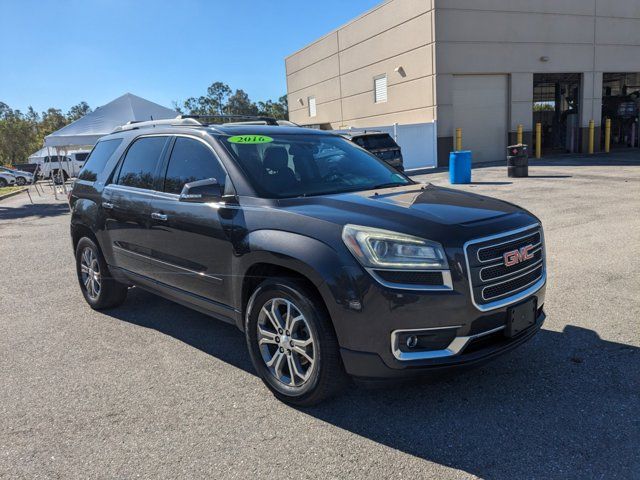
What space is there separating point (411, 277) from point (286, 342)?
0.98 metres

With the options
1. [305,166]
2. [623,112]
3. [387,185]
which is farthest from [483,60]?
[305,166]

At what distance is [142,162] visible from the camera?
15.4 feet

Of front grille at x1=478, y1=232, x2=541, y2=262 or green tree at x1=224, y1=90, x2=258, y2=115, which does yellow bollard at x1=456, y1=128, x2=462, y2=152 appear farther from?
green tree at x1=224, y1=90, x2=258, y2=115

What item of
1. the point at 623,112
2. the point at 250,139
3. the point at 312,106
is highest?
the point at 312,106

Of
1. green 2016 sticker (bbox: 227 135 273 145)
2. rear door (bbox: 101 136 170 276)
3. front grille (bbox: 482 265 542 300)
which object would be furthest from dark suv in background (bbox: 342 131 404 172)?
front grille (bbox: 482 265 542 300)

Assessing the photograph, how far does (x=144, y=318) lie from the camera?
5195 millimetres

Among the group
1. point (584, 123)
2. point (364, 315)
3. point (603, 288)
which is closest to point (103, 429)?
point (364, 315)

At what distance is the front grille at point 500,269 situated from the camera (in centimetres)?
289

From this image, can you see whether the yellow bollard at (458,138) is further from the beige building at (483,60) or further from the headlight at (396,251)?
the headlight at (396,251)

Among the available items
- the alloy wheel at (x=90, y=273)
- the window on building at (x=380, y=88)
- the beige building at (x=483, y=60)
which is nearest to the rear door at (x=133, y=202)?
the alloy wheel at (x=90, y=273)

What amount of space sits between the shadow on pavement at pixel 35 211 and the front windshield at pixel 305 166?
13.7 m

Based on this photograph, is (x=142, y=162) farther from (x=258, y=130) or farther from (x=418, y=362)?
(x=418, y=362)

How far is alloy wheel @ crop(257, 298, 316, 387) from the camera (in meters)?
3.19

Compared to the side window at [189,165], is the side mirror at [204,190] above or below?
below
